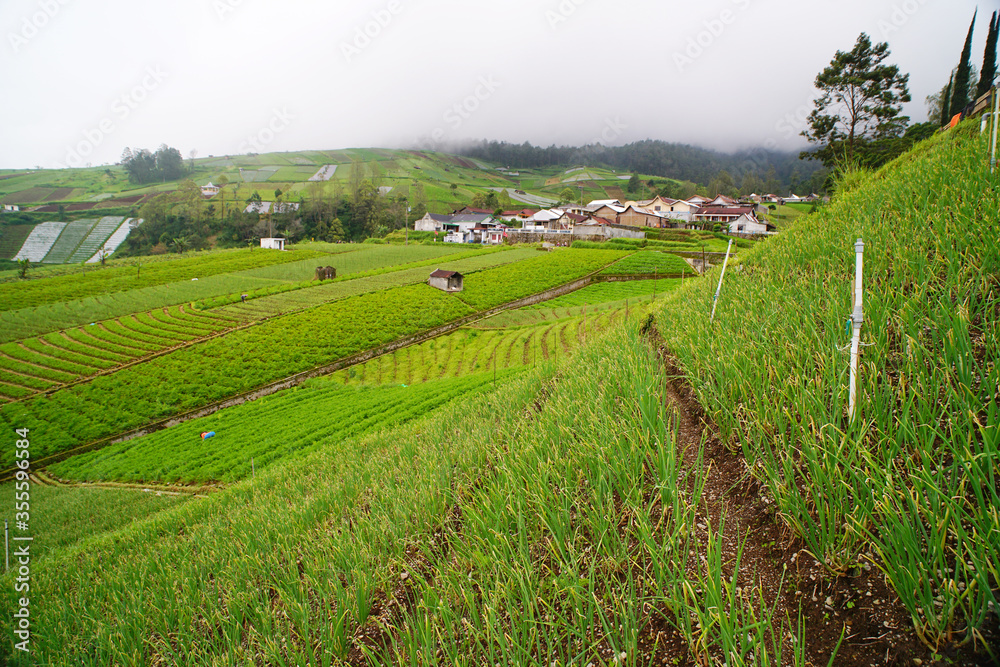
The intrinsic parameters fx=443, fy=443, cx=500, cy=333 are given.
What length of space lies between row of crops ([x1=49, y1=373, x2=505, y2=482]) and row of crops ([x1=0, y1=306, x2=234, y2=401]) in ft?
34.6

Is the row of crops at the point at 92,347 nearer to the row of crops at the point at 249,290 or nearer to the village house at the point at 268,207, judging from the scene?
the row of crops at the point at 249,290

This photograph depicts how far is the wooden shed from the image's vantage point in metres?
44.7

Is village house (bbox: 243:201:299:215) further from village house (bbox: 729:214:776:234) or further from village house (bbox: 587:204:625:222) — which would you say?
village house (bbox: 729:214:776:234)

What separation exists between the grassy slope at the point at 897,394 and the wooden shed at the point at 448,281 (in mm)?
40316

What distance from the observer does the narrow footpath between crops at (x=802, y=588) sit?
1.78 meters

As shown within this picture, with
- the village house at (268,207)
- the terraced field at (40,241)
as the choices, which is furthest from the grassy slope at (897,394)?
the terraced field at (40,241)

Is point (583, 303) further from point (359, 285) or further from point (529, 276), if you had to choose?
point (359, 285)

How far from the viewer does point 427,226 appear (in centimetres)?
9538

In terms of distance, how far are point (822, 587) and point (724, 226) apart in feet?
230

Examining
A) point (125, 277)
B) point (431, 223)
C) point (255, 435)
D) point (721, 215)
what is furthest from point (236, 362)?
point (721, 215)

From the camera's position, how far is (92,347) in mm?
31734

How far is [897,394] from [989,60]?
3543cm

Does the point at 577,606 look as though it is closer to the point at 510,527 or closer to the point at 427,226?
the point at 510,527

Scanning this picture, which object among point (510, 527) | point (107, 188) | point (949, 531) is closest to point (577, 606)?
point (510, 527)
